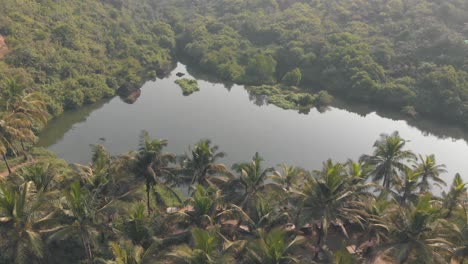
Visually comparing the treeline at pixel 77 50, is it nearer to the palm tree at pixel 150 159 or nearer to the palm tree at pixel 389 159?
the palm tree at pixel 150 159

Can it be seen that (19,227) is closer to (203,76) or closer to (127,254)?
(127,254)

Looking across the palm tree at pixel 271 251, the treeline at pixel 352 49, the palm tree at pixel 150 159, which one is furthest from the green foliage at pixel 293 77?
the palm tree at pixel 271 251

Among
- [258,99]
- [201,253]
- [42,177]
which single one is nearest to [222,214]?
[201,253]

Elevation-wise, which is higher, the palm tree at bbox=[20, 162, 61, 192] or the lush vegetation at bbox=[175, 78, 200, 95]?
the lush vegetation at bbox=[175, 78, 200, 95]

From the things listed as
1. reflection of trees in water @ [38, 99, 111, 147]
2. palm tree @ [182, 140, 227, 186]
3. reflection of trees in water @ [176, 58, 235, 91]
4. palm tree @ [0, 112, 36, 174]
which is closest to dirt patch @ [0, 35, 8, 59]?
reflection of trees in water @ [38, 99, 111, 147]

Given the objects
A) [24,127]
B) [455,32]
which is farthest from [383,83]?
[24,127]

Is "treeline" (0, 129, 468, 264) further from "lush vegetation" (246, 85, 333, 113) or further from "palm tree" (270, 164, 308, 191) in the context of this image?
"lush vegetation" (246, 85, 333, 113)
